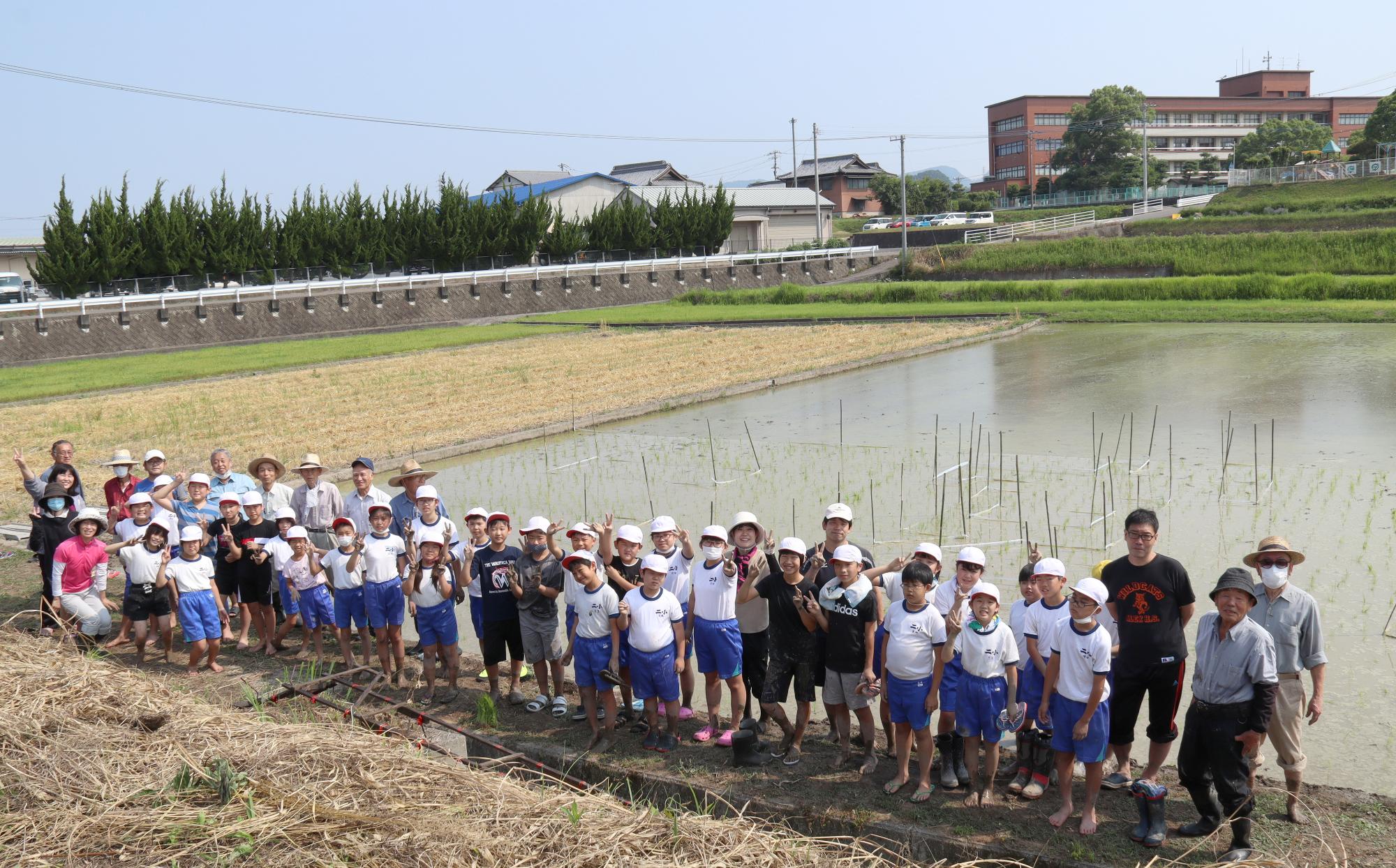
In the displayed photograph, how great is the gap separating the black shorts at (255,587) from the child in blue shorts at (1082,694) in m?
6.20

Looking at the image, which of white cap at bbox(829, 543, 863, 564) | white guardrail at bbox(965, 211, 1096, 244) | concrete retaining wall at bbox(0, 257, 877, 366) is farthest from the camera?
white guardrail at bbox(965, 211, 1096, 244)

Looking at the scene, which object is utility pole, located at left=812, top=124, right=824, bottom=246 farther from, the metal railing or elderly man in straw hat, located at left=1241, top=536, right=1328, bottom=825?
elderly man in straw hat, located at left=1241, top=536, right=1328, bottom=825

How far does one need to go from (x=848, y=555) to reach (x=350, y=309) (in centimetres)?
3790

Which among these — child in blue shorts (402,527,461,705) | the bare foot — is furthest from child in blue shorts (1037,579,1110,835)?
child in blue shorts (402,527,461,705)

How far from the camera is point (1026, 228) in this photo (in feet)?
180

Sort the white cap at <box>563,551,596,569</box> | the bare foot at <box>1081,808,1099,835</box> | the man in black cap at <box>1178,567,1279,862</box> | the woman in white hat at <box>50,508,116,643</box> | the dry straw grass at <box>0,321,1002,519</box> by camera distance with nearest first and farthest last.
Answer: the man in black cap at <box>1178,567,1279,862</box> → the bare foot at <box>1081,808,1099,835</box> → the white cap at <box>563,551,596,569</box> → the woman in white hat at <box>50,508,116,643</box> → the dry straw grass at <box>0,321,1002,519</box>

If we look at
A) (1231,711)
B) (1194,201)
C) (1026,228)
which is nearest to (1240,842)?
(1231,711)

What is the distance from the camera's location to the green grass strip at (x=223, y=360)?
26.7 metres

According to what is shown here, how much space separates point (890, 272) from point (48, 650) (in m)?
46.1

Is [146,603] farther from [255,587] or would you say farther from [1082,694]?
[1082,694]

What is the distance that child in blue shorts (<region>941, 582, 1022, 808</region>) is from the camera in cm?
573

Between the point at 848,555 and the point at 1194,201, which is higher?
the point at 1194,201

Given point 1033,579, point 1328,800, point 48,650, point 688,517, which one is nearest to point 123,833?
point 48,650

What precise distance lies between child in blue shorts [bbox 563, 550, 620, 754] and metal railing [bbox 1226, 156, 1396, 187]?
191 feet
